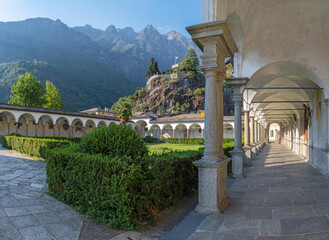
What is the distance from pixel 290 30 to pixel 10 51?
4624 inches

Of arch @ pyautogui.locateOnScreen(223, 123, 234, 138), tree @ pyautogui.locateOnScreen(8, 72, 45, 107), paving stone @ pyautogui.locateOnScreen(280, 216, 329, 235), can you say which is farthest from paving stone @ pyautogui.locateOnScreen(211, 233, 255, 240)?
tree @ pyautogui.locateOnScreen(8, 72, 45, 107)

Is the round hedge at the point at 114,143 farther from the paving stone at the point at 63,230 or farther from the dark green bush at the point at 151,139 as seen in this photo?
the dark green bush at the point at 151,139

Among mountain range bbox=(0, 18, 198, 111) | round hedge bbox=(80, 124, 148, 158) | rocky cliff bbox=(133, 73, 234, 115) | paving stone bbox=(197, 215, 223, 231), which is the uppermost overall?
mountain range bbox=(0, 18, 198, 111)

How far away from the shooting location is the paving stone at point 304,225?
362cm

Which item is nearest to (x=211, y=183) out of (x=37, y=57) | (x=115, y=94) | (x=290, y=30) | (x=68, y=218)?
(x=68, y=218)

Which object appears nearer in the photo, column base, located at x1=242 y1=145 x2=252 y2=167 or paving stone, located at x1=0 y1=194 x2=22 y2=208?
paving stone, located at x1=0 y1=194 x2=22 y2=208

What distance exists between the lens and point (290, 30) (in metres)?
8.18

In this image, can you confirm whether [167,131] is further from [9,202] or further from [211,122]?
[9,202]

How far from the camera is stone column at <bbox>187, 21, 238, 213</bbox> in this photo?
15.6ft

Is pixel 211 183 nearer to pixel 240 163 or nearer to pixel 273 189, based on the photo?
pixel 273 189

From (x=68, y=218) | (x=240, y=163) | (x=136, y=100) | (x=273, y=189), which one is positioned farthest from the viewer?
(x=136, y=100)

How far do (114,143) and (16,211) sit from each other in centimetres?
217

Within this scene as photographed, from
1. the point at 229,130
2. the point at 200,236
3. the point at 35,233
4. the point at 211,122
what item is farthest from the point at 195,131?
the point at 35,233

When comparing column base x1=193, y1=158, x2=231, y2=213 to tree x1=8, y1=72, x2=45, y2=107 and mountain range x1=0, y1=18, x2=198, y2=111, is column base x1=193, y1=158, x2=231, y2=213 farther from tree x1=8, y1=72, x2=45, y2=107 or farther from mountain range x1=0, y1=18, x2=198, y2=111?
mountain range x1=0, y1=18, x2=198, y2=111
